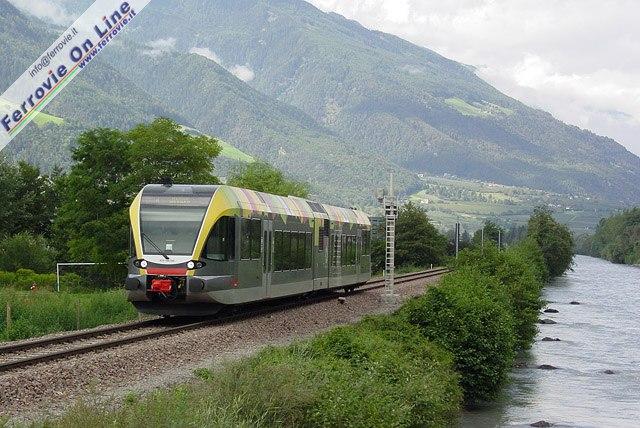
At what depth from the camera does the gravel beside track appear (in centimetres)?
1509

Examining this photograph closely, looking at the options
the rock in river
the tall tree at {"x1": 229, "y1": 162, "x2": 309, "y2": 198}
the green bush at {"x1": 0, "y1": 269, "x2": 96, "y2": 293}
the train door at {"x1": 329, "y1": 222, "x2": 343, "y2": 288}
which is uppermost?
the tall tree at {"x1": 229, "y1": 162, "x2": 309, "y2": 198}

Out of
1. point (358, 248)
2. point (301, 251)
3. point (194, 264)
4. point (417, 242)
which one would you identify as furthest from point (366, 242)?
point (417, 242)

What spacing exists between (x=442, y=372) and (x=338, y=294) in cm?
2051

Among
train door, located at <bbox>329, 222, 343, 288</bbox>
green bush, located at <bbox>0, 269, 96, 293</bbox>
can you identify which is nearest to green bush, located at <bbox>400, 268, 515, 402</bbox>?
train door, located at <bbox>329, 222, 343, 288</bbox>

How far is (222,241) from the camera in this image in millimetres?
28438

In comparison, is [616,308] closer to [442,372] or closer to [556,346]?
[556,346]

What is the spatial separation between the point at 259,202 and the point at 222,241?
399cm

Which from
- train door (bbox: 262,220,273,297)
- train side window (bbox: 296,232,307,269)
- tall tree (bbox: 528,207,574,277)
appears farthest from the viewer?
tall tree (bbox: 528,207,574,277)

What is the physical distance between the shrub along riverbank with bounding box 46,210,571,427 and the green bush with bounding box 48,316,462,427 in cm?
2

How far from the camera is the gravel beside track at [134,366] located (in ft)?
49.5

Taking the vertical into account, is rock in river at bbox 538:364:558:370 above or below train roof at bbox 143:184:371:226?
below

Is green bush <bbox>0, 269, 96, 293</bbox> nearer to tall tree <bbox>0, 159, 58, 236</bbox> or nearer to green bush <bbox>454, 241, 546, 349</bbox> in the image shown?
green bush <bbox>454, 241, 546, 349</bbox>

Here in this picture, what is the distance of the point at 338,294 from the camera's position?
46.9 m

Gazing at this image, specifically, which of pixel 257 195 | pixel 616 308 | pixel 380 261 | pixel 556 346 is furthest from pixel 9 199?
pixel 257 195
